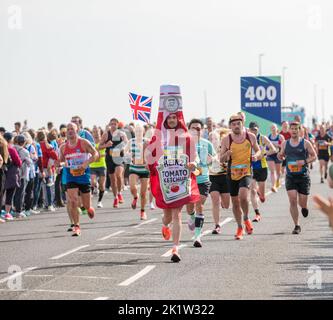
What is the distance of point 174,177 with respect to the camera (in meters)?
14.7

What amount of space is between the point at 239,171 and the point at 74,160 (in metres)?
→ 2.85

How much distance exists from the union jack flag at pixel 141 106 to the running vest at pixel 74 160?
7.00 meters

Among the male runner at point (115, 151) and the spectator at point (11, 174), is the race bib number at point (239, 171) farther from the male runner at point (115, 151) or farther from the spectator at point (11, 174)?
the male runner at point (115, 151)

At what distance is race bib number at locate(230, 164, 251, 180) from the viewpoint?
56.6 ft

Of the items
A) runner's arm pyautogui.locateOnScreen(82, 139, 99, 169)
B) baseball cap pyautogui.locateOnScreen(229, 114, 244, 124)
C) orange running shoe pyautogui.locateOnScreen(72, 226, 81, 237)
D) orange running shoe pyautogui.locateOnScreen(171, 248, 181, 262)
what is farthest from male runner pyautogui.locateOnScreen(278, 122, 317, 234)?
orange running shoe pyautogui.locateOnScreen(171, 248, 181, 262)

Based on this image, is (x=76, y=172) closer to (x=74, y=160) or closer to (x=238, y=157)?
(x=74, y=160)

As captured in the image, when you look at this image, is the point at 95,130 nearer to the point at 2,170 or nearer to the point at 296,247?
the point at 2,170

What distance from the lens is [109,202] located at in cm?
2845

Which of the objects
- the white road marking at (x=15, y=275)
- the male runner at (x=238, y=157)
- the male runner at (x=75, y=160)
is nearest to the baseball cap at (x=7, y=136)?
the male runner at (x=75, y=160)

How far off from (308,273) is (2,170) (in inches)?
384

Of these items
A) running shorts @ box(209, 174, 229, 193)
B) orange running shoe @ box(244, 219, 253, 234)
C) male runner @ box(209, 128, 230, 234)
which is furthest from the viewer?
running shorts @ box(209, 174, 229, 193)

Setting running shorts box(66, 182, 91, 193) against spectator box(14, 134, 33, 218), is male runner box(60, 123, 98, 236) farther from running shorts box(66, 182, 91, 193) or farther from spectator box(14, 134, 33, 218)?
spectator box(14, 134, 33, 218)
